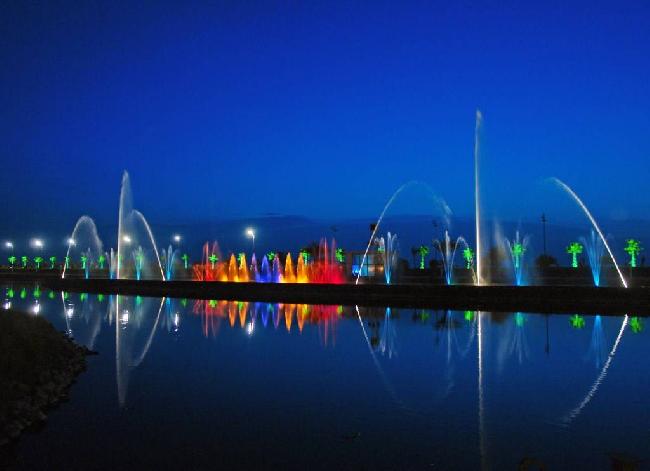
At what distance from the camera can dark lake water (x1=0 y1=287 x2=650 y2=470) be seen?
8484 millimetres

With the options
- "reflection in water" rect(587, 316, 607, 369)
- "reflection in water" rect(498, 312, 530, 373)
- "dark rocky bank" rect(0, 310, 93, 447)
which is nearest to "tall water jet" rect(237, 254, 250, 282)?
"reflection in water" rect(498, 312, 530, 373)

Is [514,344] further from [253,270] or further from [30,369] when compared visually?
[253,270]

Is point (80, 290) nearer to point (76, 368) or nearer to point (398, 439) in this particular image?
point (76, 368)

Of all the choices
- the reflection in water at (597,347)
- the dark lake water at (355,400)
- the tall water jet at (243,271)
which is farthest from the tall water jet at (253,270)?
the reflection in water at (597,347)

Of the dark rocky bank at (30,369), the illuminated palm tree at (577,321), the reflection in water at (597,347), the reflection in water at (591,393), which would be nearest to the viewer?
the dark rocky bank at (30,369)

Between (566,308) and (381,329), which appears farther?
(566,308)

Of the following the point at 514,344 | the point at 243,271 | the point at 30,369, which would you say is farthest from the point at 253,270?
the point at 30,369

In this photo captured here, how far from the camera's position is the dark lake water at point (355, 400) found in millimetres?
8484

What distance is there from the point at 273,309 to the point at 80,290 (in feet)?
74.5

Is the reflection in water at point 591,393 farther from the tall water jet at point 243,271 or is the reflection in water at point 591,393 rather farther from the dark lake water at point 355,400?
the tall water jet at point 243,271

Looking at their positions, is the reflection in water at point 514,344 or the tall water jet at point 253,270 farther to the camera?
the tall water jet at point 253,270

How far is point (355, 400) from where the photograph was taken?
11477 mm

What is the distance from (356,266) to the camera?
56.9 meters

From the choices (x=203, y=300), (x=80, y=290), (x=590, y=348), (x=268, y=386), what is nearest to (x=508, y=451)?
(x=268, y=386)
